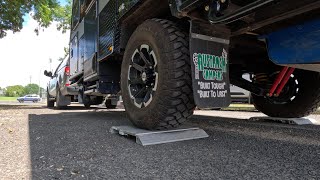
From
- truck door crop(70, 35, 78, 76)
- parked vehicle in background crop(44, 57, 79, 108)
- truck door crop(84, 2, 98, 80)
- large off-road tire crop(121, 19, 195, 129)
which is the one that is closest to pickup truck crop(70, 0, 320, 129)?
large off-road tire crop(121, 19, 195, 129)

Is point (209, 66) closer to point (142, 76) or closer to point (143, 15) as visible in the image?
point (142, 76)

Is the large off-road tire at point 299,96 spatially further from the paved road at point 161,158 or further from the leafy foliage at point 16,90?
the leafy foliage at point 16,90

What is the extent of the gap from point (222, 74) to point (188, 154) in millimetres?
833

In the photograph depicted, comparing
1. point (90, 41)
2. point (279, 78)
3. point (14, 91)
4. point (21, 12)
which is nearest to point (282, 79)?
point (279, 78)

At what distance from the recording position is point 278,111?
4.57 m

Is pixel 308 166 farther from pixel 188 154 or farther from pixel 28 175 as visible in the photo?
pixel 28 175

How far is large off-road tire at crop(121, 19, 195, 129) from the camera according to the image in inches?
102

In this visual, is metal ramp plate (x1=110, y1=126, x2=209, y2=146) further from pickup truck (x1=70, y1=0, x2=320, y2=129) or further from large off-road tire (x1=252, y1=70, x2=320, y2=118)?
large off-road tire (x1=252, y1=70, x2=320, y2=118)

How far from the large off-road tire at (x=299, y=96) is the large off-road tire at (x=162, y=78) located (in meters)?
2.25

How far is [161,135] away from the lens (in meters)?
2.78

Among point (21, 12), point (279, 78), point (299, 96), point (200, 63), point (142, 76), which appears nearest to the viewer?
point (200, 63)

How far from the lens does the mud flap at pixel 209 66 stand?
251cm

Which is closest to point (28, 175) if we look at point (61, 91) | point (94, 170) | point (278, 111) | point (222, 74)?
point (94, 170)

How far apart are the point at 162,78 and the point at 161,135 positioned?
54 centimetres
